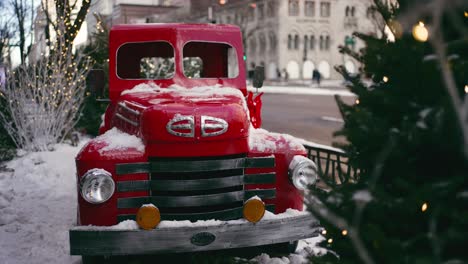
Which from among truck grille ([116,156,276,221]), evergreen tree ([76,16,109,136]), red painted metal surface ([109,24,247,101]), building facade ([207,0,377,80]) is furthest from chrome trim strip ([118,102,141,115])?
building facade ([207,0,377,80])

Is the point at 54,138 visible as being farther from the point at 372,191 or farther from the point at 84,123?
the point at 372,191

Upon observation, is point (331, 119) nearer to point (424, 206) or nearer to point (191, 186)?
point (191, 186)

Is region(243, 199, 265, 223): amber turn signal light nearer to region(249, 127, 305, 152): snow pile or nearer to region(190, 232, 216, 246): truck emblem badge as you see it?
region(190, 232, 216, 246): truck emblem badge

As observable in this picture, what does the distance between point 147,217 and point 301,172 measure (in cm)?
140

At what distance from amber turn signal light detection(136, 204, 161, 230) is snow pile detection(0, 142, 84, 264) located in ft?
4.40

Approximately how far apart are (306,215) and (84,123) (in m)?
10.6

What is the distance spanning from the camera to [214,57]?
239 inches

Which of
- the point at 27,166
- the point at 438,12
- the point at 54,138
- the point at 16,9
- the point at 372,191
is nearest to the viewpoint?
the point at 438,12

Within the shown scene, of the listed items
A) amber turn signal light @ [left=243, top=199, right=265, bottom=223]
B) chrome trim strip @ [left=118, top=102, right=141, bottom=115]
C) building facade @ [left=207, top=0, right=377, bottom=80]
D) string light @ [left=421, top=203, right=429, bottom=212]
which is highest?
building facade @ [left=207, top=0, right=377, bottom=80]

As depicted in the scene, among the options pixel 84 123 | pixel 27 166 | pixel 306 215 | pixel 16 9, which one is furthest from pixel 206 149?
pixel 16 9

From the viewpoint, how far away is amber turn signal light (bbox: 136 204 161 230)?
3.94m

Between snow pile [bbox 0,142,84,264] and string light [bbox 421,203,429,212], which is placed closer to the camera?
string light [bbox 421,203,429,212]

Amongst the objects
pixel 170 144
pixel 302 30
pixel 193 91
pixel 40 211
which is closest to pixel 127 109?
pixel 193 91

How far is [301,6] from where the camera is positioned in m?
68.4
